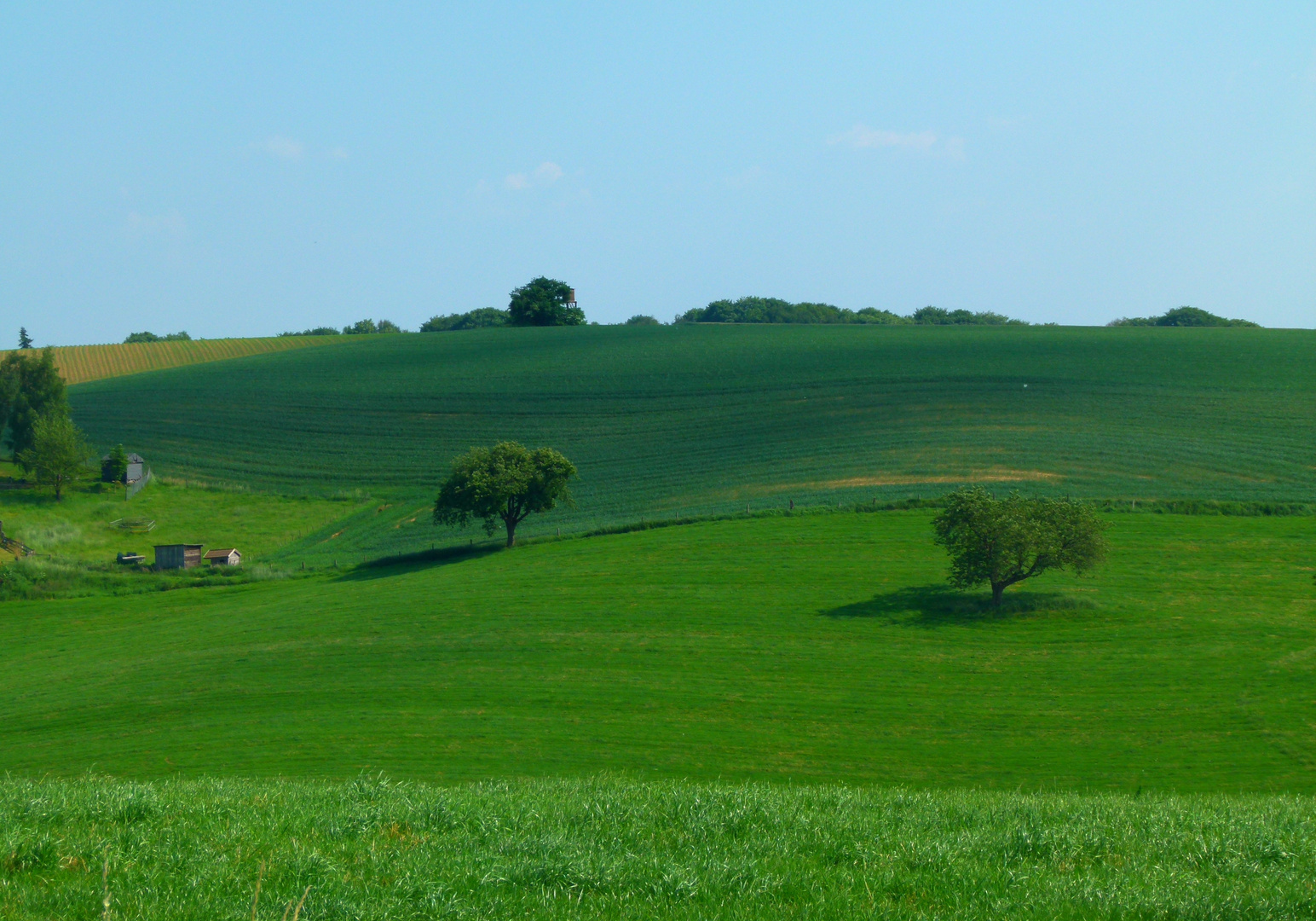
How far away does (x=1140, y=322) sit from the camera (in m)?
155

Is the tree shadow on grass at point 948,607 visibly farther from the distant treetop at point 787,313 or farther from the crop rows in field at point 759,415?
the distant treetop at point 787,313

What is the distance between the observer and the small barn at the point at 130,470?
247 ft

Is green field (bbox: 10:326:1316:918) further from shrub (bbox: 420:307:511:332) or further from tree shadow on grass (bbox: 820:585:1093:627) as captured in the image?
shrub (bbox: 420:307:511:332)

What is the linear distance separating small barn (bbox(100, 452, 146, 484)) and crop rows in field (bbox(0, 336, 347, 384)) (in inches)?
1642

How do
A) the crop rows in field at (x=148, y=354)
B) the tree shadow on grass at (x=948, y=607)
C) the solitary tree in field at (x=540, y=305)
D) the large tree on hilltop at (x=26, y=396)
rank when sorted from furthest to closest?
the solitary tree in field at (x=540, y=305) → the crop rows in field at (x=148, y=354) → the large tree on hilltop at (x=26, y=396) → the tree shadow on grass at (x=948, y=607)

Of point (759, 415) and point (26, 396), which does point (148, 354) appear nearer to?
point (26, 396)

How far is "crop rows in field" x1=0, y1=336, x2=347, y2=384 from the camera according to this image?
115 m

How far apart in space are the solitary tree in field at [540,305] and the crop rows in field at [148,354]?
3116 centimetres

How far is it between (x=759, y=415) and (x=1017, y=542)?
145 feet

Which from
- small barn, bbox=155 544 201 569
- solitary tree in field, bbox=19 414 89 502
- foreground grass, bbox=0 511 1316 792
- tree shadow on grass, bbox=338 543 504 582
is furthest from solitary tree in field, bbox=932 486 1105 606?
solitary tree in field, bbox=19 414 89 502

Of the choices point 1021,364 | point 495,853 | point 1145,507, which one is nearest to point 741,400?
point 1021,364

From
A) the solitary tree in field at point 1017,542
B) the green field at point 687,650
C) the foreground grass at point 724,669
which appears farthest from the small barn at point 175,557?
the solitary tree in field at point 1017,542

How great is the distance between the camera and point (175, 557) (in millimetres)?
59281

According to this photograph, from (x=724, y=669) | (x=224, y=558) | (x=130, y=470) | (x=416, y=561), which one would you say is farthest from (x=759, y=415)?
(x=130, y=470)
